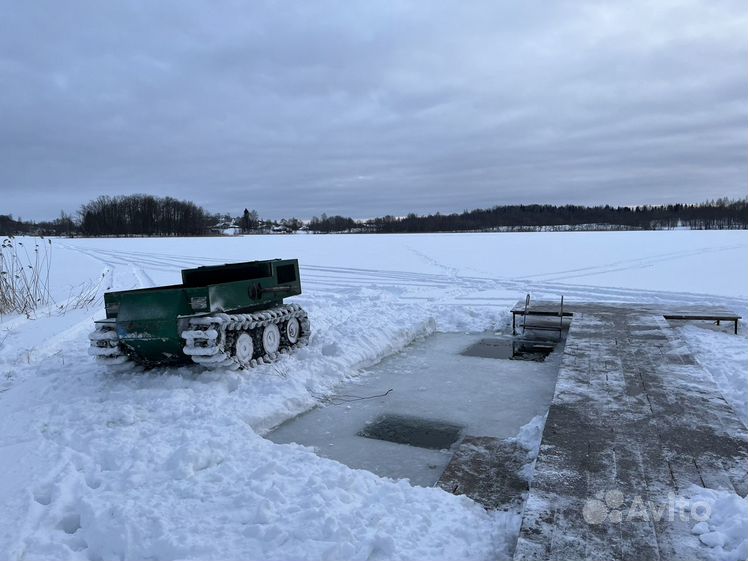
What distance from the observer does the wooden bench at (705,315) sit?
29.0 ft

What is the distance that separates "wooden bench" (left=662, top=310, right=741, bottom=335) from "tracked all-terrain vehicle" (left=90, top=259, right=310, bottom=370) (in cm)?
689

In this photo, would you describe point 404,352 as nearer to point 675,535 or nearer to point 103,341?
point 103,341

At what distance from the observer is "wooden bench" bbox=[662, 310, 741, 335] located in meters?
8.84

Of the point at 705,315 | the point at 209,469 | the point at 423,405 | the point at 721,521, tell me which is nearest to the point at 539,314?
the point at 705,315

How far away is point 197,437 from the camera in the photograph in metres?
4.30

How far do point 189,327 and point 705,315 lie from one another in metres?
8.27

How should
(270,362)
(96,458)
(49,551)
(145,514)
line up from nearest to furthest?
(49,551), (145,514), (96,458), (270,362)

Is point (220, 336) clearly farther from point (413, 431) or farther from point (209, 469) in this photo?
point (413, 431)

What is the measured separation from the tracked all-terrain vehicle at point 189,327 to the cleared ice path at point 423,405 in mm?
1207

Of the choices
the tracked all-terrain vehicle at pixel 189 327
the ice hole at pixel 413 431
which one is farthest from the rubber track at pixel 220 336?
the ice hole at pixel 413 431

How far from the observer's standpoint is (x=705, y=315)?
30.0 ft

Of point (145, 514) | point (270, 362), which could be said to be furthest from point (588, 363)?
point (145, 514)

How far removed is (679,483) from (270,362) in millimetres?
4655

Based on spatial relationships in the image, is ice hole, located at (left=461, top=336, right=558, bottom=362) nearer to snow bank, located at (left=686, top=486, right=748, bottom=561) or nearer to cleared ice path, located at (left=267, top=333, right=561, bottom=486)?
cleared ice path, located at (left=267, top=333, right=561, bottom=486)
